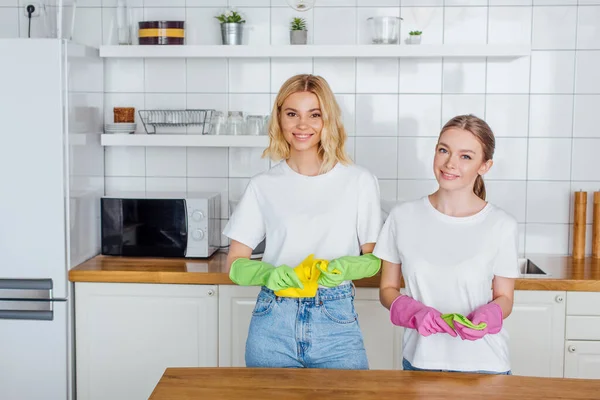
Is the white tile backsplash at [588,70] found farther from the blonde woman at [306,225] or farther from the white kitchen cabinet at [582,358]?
the blonde woman at [306,225]

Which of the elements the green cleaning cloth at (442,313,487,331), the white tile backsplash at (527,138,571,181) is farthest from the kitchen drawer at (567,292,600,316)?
the green cleaning cloth at (442,313,487,331)

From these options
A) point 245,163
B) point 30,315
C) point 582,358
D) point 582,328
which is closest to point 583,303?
point 582,328

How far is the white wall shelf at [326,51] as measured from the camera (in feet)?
9.73

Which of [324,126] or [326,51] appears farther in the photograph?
[326,51]

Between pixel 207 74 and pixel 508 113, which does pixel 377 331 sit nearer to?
pixel 508 113

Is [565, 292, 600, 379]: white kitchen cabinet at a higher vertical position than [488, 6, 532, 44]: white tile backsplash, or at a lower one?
lower

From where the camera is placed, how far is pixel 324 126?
2.07 meters

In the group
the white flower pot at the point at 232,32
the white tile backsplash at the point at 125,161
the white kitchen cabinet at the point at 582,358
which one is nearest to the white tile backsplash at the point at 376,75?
the white flower pot at the point at 232,32

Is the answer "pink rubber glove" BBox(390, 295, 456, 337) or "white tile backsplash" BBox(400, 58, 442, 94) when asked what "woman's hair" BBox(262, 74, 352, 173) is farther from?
"white tile backsplash" BBox(400, 58, 442, 94)

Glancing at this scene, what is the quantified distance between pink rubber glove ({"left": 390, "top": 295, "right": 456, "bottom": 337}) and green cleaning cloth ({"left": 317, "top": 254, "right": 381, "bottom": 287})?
0.13 metres

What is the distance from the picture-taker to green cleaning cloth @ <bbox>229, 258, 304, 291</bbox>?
1.93m

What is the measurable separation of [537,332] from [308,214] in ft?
3.76

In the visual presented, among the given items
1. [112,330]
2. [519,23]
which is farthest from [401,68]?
[112,330]

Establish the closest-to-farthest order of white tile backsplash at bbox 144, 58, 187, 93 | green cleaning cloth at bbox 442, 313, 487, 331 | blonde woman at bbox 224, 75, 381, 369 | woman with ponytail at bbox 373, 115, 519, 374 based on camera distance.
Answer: green cleaning cloth at bbox 442, 313, 487, 331 → woman with ponytail at bbox 373, 115, 519, 374 → blonde woman at bbox 224, 75, 381, 369 → white tile backsplash at bbox 144, 58, 187, 93
